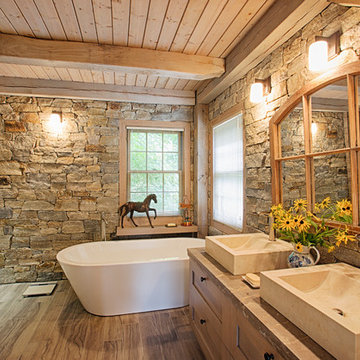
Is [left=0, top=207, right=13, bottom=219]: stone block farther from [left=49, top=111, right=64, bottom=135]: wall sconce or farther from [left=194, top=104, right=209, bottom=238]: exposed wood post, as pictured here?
[left=194, top=104, right=209, bottom=238]: exposed wood post

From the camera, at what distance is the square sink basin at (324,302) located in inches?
30.8

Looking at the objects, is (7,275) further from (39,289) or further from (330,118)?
(330,118)

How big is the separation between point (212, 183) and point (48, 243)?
2.49 m

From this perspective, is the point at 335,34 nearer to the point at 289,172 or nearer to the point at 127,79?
the point at 289,172

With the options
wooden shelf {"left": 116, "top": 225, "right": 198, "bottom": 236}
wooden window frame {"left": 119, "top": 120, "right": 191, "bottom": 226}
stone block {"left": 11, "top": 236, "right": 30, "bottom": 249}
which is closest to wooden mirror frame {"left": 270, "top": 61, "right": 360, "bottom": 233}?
wooden shelf {"left": 116, "top": 225, "right": 198, "bottom": 236}

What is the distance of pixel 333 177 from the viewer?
5.12 ft

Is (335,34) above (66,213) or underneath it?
above

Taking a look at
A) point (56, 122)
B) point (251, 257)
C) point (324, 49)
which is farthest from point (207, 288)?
point (56, 122)

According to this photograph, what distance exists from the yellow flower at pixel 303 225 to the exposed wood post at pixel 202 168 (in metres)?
2.26

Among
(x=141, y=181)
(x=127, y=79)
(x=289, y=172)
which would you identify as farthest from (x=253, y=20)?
(x=141, y=181)

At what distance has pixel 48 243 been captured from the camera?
137 inches

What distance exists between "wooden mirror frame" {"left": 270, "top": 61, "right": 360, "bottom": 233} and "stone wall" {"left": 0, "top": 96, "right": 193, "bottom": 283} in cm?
230

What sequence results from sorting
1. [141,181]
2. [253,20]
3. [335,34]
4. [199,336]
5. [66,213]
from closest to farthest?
1. [335,34]
2. [199,336]
3. [253,20]
4. [66,213]
5. [141,181]

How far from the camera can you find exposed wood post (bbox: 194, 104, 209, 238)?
3.67 m
